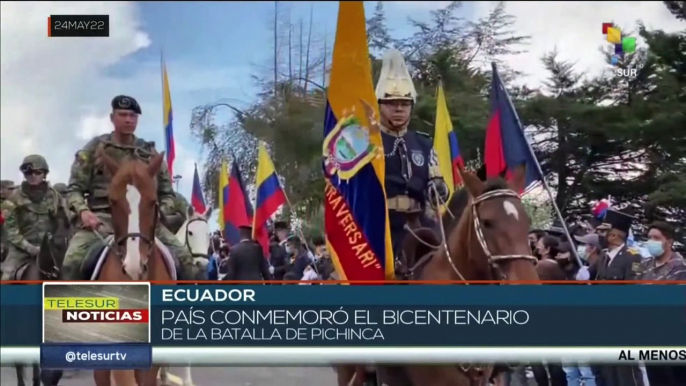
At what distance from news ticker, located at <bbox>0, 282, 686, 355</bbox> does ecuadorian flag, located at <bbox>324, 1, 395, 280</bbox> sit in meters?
0.16

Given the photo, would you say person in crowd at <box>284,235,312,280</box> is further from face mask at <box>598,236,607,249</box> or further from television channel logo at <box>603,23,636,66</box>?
television channel logo at <box>603,23,636,66</box>

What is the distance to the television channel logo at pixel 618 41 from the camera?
155 inches

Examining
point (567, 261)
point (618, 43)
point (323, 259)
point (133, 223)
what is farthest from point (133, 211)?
point (618, 43)

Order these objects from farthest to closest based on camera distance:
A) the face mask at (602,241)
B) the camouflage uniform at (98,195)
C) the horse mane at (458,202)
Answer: the camouflage uniform at (98,195)
the horse mane at (458,202)
the face mask at (602,241)

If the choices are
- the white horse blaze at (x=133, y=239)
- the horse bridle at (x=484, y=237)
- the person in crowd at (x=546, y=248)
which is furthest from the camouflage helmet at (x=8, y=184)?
the person in crowd at (x=546, y=248)

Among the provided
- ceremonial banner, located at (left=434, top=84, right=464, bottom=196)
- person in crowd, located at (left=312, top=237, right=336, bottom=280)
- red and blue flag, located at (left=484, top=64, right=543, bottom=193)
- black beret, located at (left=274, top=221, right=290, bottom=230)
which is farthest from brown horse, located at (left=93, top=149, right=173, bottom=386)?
red and blue flag, located at (left=484, top=64, right=543, bottom=193)

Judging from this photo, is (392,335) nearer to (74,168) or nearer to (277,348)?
(277,348)

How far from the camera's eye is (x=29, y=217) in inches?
159

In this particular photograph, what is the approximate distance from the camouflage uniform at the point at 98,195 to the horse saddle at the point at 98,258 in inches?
0.8

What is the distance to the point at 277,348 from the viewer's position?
13.1 feet

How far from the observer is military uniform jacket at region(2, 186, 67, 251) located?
13.2ft

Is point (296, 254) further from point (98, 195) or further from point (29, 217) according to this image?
point (29, 217)

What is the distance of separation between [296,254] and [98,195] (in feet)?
3.64

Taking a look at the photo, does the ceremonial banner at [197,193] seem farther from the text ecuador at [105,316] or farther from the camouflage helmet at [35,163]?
the camouflage helmet at [35,163]
